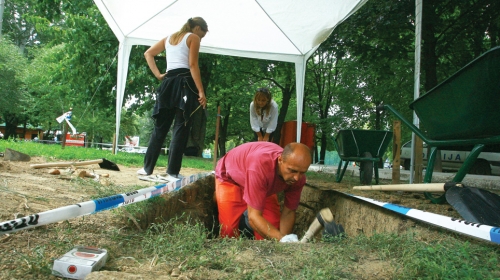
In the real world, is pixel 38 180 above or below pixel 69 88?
below

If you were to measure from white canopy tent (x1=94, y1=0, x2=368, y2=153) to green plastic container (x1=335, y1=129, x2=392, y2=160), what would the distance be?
1.55 m

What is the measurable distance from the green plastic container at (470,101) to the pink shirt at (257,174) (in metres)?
1.39

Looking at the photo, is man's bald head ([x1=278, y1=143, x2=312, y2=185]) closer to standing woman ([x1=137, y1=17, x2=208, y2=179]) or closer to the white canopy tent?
standing woman ([x1=137, y1=17, x2=208, y2=179])

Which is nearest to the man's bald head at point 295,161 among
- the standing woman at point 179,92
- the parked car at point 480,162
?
the standing woman at point 179,92

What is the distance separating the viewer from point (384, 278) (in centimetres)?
156

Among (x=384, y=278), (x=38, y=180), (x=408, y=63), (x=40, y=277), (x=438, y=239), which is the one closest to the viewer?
(x=40, y=277)

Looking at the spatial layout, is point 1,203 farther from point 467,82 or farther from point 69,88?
point 69,88

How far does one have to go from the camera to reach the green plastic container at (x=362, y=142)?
533cm

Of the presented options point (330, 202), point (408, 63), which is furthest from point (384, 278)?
point (408, 63)

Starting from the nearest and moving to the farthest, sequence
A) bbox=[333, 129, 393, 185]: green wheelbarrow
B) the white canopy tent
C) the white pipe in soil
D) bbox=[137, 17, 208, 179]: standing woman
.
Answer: the white pipe in soil, bbox=[137, 17, 208, 179]: standing woman, bbox=[333, 129, 393, 185]: green wheelbarrow, the white canopy tent

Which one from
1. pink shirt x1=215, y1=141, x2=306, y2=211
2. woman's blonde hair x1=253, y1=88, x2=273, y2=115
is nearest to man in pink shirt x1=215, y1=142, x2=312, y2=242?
pink shirt x1=215, y1=141, x2=306, y2=211

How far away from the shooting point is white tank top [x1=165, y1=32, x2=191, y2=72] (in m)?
3.99

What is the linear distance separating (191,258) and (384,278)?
2.67ft

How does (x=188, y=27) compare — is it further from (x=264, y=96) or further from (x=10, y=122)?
(x=10, y=122)
